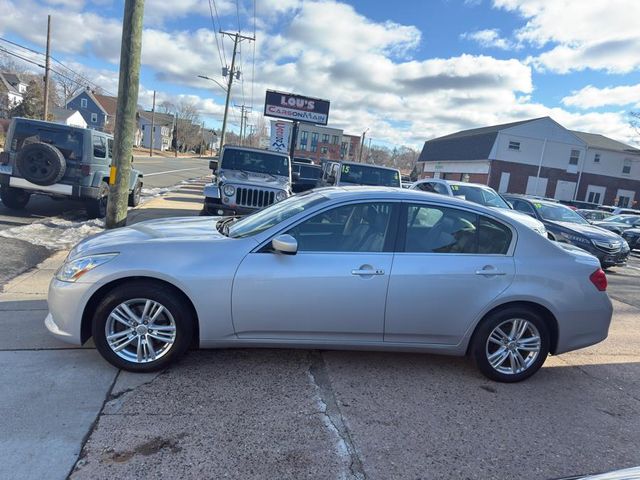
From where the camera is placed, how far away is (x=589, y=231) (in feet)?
34.4

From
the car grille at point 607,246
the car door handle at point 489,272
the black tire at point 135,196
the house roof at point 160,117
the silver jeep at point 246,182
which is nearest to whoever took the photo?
the car door handle at point 489,272

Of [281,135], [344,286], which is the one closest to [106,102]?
[281,135]

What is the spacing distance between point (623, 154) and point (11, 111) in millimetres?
71239

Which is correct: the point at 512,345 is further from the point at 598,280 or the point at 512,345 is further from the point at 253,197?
the point at 253,197

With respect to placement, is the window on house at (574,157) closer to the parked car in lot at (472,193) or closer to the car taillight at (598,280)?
the parked car in lot at (472,193)

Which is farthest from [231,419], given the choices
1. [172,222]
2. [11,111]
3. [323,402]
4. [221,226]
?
[11,111]

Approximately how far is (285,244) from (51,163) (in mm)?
8019

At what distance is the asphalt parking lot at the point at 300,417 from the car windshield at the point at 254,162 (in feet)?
22.7

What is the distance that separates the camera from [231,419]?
10.0ft

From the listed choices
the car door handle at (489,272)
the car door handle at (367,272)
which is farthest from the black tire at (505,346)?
the car door handle at (367,272)

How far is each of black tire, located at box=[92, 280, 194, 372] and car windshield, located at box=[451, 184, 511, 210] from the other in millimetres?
8914

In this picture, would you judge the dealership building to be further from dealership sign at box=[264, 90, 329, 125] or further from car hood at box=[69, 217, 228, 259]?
car hood at box=[69, 217, 228, 259]

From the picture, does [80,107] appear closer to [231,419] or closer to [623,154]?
[623,154]

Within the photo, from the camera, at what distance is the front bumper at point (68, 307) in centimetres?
341
